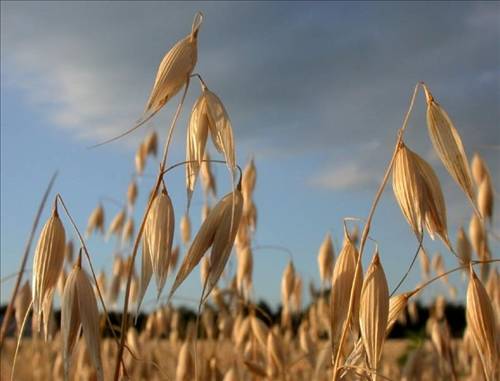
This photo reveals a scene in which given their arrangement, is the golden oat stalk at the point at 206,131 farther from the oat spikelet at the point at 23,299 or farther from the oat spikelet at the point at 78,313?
the oat spikelet at the point at 23,299

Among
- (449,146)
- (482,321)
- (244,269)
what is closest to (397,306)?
(482,321)

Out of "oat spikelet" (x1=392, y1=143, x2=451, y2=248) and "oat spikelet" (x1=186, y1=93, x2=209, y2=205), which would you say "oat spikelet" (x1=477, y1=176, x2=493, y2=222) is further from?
"oat spikelet" (x1=186, y1=93, x2=209, y2=205)

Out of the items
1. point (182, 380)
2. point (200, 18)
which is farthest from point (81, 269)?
point (182, 380)

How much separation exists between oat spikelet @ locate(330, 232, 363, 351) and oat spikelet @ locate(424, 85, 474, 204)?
0.54ft

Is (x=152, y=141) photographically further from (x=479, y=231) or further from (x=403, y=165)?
(x=403, y=165)

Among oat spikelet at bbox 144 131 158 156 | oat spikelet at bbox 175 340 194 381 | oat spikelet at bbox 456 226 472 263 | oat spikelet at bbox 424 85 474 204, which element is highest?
oat spikelet at bbox 144 131 158 156

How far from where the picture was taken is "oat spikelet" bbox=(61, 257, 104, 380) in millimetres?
795

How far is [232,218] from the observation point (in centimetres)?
80

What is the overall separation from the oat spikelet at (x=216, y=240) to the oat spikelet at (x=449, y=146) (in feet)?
0.90

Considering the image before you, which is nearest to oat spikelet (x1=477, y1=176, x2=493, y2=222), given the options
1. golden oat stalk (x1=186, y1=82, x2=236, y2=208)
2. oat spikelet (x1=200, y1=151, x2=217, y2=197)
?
oat spikelet (x1=200, y1=151, x2=217, y2=197)

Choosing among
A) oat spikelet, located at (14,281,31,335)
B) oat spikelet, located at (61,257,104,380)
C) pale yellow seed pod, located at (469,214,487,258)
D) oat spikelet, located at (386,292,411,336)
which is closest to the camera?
oat spikelet, located at (61,257,104,380)

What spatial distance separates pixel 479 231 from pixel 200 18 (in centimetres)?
146

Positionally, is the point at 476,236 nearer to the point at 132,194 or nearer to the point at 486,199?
the point at 486,199

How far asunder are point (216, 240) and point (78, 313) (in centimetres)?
19
